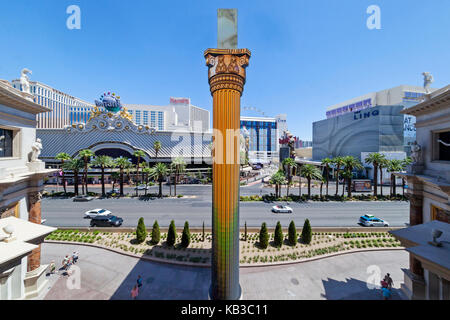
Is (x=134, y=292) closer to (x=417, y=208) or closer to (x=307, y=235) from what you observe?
(x=307, y=235)

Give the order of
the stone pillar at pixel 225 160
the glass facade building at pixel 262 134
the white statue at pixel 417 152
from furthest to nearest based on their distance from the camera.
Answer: the glass facade building at pixel 262 134
the white statue at pixel 417 152
the stone pillar at pixel 225 160

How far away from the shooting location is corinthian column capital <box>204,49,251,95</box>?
1003 cm

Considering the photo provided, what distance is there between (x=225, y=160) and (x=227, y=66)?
5.23m

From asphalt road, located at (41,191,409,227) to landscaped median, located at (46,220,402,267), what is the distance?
11.6ft

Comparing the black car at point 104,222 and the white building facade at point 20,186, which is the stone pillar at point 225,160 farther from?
the black car at point 104,222

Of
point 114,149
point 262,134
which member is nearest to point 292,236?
point 114,149

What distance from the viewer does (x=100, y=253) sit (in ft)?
60.8

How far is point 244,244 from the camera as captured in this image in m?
20.1

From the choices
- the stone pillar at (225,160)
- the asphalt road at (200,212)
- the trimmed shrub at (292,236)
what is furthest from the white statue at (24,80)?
the trimmed shrub at (292,236)

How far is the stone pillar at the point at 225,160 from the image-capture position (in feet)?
33.3

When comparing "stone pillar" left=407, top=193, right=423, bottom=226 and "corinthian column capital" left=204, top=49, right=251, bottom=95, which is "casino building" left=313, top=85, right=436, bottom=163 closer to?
"stone pillar" left=407, top=193, right=423, bottom=226

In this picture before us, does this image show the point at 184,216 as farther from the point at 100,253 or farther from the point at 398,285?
the point at 398,285

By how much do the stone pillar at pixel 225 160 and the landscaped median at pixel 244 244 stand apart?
703 centimetres

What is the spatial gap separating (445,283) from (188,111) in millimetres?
187715
